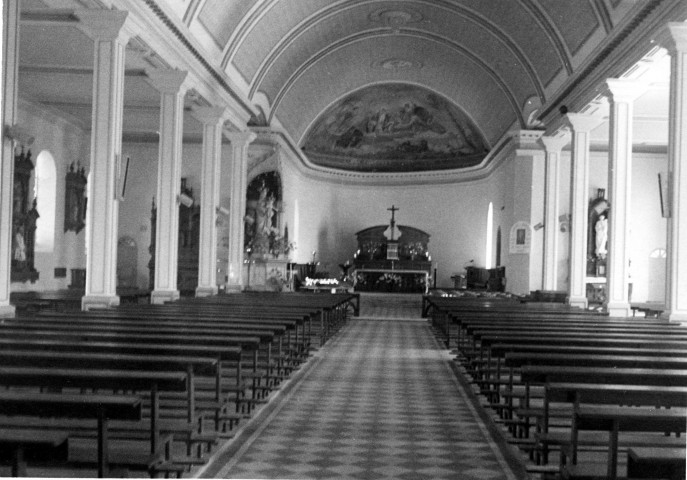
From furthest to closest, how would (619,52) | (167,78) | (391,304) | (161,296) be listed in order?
(391,304)
(167,78)
(161,296)
(619,52)

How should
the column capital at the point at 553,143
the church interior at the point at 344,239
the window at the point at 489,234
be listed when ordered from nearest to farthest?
the church interior at the point at 344,239, the column capital at the point at 553,143, the window at the point at 489,234

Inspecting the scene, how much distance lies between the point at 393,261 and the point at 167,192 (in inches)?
713

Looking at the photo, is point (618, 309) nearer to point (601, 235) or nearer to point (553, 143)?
point (553, 143)

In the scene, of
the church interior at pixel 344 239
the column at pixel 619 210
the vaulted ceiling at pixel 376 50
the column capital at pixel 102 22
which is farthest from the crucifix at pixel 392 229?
the column capital at pixel 102 22

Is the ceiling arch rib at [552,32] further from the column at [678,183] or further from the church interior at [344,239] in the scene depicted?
the column at [678,183]

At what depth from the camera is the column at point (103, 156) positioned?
13.2 metres

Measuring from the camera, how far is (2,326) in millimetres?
8375

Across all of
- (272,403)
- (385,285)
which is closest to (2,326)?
(272,403)

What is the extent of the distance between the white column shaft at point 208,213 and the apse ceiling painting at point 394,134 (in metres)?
13.6

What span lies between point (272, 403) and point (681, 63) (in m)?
8.86

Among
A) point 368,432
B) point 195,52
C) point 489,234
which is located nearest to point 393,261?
point 489,234

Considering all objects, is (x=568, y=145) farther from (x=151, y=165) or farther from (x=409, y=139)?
(x=151, y=165)

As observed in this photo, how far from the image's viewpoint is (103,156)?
13.3m

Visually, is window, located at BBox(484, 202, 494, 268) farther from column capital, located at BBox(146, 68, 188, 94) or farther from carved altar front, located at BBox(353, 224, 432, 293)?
column capital, located at BBox(146, 68, 188, 94)
